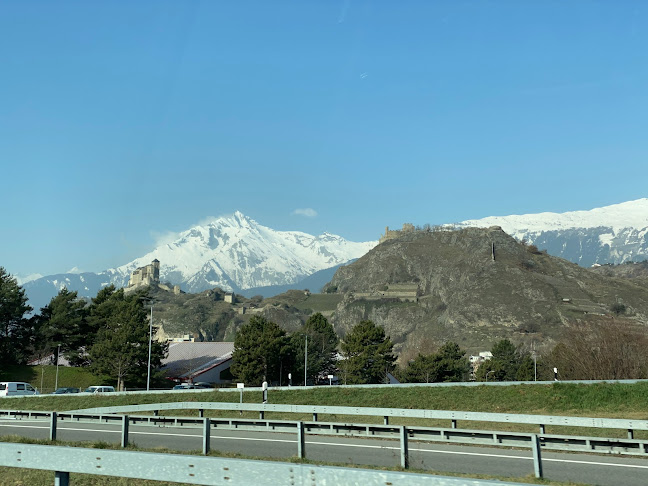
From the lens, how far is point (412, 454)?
70.8 feet

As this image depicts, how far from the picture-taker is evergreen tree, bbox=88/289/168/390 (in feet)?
296

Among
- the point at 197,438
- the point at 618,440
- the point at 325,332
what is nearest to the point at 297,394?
the point at 197,438

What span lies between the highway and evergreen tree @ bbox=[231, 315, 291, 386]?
226 ft

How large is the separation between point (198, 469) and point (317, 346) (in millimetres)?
120574

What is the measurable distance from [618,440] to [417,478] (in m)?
17.0

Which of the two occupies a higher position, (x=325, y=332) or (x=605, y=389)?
(x=325, y=332)

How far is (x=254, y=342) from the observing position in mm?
100188

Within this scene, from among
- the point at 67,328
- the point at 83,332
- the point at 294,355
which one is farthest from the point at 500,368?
the point at 67,328

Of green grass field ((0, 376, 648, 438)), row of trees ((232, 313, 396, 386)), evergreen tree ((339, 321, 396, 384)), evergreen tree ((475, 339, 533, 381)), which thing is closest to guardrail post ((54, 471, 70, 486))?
green grass field ((0, 376, 648, 438))

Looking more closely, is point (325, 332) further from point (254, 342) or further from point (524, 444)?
point (524, 444)

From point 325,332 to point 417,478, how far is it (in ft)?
408

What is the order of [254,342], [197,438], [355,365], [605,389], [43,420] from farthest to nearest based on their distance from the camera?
[355,365] → [254,342] → [605,389] → [43,420] → [197,438]

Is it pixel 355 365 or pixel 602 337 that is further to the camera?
pixel 355 365

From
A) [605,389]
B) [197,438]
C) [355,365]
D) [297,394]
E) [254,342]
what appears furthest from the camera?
[355,365]
